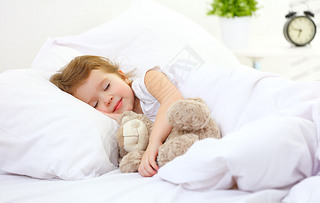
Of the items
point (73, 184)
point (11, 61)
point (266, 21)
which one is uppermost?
point (266, 21)

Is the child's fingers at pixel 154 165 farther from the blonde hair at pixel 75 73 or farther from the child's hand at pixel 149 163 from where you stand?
the blonde hair at pixel 75 73

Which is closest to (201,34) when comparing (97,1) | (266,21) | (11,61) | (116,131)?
(97,1)

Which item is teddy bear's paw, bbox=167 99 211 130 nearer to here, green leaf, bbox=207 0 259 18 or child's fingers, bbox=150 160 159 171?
child's fingers, bbox=150 160 159 171

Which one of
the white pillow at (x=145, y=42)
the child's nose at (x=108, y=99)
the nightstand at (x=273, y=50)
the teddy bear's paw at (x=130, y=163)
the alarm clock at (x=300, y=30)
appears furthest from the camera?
the alarm clock at (x=300, y=30)

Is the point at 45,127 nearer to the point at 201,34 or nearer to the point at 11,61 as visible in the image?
the point at 11,61

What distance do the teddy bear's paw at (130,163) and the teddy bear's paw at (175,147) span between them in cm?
9

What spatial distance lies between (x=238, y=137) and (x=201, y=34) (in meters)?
0.93

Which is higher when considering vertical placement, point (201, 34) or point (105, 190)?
point (201, 34)

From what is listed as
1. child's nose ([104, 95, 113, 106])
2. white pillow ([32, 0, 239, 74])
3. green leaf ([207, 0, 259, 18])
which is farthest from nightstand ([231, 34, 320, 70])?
child's nose ([104, 95, 113, 106])

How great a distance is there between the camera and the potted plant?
1887mm

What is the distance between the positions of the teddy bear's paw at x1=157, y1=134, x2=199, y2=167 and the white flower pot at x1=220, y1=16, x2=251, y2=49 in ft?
3.90

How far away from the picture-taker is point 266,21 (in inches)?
95.8

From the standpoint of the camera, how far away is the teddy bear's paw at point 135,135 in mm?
972

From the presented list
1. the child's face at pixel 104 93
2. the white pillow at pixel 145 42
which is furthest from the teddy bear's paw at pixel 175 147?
the white pillow at pixel 145 42
